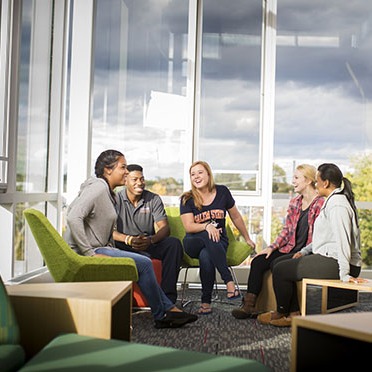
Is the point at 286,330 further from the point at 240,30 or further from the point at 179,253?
the point at 240,30

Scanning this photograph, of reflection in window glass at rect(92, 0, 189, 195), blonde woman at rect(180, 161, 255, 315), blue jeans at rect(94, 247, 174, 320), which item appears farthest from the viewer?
reflection in window glass at rect(92, 0, 189, 195)

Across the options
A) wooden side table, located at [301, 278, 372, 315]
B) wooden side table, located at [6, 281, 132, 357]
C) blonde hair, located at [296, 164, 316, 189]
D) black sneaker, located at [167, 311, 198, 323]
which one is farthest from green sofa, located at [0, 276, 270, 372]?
blonde hair, located at [296, 164, 316, 189]

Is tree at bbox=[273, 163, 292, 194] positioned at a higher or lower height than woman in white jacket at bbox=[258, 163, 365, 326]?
higher

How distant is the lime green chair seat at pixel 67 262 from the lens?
398 cm

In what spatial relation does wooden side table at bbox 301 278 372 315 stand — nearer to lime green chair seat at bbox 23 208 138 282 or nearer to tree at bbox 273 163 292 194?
lime green chair seat at bbox 23 208 138 282

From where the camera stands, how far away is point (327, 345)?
250cm

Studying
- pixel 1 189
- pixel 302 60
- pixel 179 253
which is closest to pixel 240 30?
pixel 302 60

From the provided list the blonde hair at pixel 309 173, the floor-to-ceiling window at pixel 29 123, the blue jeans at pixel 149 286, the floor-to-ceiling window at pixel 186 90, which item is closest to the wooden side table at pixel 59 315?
the blue jeans at pixel 149 286

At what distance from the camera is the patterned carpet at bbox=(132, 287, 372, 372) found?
3809mm

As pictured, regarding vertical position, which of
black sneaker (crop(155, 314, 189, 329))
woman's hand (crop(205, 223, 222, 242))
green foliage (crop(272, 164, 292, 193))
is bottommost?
black sneaker (crop(155, 314, 189, 329))

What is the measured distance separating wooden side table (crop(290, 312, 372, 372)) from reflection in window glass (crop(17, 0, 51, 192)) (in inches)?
132

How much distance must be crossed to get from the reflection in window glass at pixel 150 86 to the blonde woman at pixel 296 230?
1812 millimetres

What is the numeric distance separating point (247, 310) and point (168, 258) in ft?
2.53

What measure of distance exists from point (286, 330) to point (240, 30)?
3667 mm
